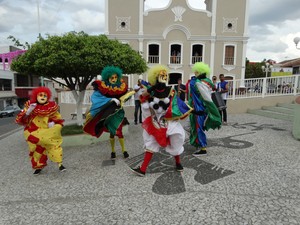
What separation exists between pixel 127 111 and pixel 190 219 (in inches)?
317

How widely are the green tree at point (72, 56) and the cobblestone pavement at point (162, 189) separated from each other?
2.20 metres

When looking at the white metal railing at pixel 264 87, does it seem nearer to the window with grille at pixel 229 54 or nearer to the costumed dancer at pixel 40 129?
the costumed dancer at pixel 40 129

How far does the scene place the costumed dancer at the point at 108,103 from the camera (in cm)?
442

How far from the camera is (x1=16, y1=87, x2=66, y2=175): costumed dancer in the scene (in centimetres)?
405

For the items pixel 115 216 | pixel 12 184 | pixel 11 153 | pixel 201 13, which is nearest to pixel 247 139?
pixel 115 216

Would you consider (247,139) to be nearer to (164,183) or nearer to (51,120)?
(164,183)

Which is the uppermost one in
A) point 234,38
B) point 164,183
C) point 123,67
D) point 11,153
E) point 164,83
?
point 234,38

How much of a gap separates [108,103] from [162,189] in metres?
1.90

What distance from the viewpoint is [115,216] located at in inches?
108

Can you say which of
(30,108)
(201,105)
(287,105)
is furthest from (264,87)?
(30,108)

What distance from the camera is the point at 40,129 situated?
4105mm

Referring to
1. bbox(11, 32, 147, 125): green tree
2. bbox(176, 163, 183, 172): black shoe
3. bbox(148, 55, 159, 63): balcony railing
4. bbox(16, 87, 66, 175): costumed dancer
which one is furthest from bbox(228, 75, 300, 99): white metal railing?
bbox(148, 55, 159, 63): balcony railing

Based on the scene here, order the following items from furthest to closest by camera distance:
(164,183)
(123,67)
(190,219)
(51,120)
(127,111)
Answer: (127,111) → (123,67) → (51,120) → (164,183) → (190,219)

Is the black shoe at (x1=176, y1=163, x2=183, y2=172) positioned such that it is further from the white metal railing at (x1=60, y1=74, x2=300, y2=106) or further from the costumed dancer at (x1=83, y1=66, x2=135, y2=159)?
the white metal railing at (x1=60, y1=74, x2=300, y2=106)
